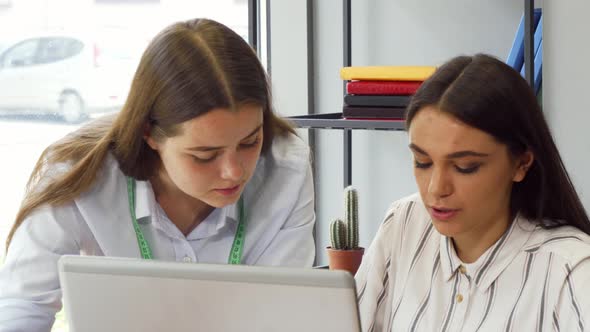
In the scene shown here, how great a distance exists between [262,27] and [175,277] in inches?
89.0

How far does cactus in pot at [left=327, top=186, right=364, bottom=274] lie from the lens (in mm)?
2273

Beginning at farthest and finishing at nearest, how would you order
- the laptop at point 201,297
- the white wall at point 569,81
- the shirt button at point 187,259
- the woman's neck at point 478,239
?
the white wall at point 569,81
the shirt button at point 187,259
the woman's neck at point 478,239
the laptop at point 201,297

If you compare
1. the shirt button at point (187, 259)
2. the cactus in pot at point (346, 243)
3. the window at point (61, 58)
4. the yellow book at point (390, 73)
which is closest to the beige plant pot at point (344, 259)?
the cactus in pot at point (346, 243)

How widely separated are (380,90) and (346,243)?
39cm

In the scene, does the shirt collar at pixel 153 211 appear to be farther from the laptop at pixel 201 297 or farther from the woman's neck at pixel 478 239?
the laptop at pixel 201 297

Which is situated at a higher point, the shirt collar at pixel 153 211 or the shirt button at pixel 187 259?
the shirt collar at pixel 153 211

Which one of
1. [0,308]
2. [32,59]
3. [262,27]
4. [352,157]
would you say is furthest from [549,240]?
[32,59]

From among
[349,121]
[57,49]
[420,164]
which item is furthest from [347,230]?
[57,49]

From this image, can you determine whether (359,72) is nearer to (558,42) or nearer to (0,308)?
(558,42)

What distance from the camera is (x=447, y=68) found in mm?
1414

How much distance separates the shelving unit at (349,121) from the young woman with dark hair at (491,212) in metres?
0.78

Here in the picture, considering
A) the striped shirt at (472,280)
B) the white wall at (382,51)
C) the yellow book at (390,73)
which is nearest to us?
the striped shirt at (472,280)

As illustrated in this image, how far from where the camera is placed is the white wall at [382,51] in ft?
8.57


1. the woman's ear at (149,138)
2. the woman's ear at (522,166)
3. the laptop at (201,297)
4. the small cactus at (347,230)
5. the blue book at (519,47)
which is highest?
the blue book at (519,47)
